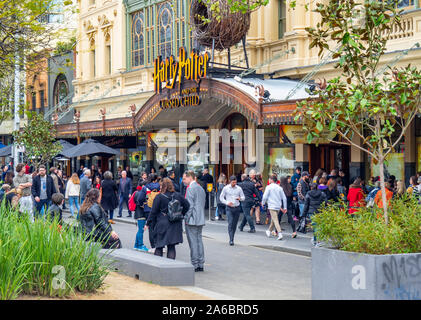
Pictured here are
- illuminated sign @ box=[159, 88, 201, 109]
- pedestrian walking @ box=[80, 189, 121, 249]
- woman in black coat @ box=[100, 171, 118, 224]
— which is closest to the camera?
pedestrian walking @ box=[80, 189, 121, 249]

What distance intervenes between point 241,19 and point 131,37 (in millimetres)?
10862

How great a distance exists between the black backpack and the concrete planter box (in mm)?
3940

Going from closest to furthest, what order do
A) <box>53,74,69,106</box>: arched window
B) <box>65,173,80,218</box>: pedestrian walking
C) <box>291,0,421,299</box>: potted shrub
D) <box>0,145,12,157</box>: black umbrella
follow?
1. <box>291,0,421,299</box>: potted shrub
2. <box>65,173,80,218</box>: pedestrian walking
3. <box>0,145,12,157</box>: black umbrella
4. <box>53,74,69,106</box>: arched window

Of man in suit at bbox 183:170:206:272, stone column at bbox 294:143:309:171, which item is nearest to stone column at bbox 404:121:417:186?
stone column at bbox 294:143:309:171

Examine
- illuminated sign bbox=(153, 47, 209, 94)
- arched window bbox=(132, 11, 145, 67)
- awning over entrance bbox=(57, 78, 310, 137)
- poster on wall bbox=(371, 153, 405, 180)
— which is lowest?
poster on wall bbox=(371, 153, 405, 180)

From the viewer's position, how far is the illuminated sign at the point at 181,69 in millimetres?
21984

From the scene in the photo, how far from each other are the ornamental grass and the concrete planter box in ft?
10.2

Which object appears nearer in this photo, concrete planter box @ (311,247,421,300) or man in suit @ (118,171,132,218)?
concrete planter box @ (311,247,421,300)

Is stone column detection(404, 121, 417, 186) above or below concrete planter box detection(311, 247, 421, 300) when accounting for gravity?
above

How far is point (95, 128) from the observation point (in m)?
30.1

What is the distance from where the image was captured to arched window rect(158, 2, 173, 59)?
30.3m

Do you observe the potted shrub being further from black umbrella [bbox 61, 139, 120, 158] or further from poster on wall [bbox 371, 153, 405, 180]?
black umbrella [bbox 61, 139, 120, 158]

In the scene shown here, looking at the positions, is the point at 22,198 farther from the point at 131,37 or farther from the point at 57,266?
the point at 131,37
